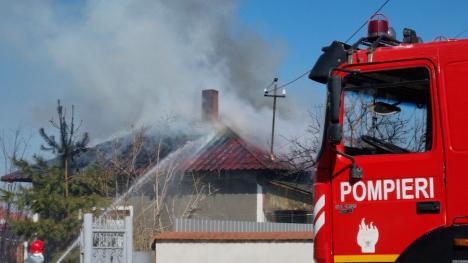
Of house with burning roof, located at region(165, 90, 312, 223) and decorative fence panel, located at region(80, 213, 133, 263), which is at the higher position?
house with burning roof, located at region(165, 90, 312, 223)

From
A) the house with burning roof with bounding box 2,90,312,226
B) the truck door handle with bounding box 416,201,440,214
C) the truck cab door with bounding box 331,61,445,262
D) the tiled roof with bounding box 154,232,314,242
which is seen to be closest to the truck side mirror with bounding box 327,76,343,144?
the truck cab door with bounding box 331,61,445,262

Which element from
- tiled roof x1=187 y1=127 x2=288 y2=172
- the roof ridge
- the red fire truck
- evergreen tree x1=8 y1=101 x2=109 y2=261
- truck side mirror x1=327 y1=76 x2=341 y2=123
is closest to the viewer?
the red fire truck

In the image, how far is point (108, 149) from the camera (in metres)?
19.0

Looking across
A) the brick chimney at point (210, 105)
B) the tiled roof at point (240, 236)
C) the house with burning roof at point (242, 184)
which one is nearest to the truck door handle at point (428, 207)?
the tiled roof at point (240, 236)

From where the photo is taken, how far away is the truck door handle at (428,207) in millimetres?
5500

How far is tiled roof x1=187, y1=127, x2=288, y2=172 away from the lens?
1961 centimetres

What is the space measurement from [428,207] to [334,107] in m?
1.03

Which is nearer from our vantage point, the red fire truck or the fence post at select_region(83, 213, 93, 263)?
the red fire truck

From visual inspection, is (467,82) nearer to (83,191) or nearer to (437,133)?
(437,133)

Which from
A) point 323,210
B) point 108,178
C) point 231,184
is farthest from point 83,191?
point 323,210

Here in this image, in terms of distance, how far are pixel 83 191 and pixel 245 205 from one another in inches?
208

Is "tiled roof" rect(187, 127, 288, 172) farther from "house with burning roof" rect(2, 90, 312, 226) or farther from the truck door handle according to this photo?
the truck door handle

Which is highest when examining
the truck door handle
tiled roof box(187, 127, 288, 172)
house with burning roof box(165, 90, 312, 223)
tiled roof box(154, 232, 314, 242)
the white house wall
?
tiled roof box(187, 127, 288, 172)

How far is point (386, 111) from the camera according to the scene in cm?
588
